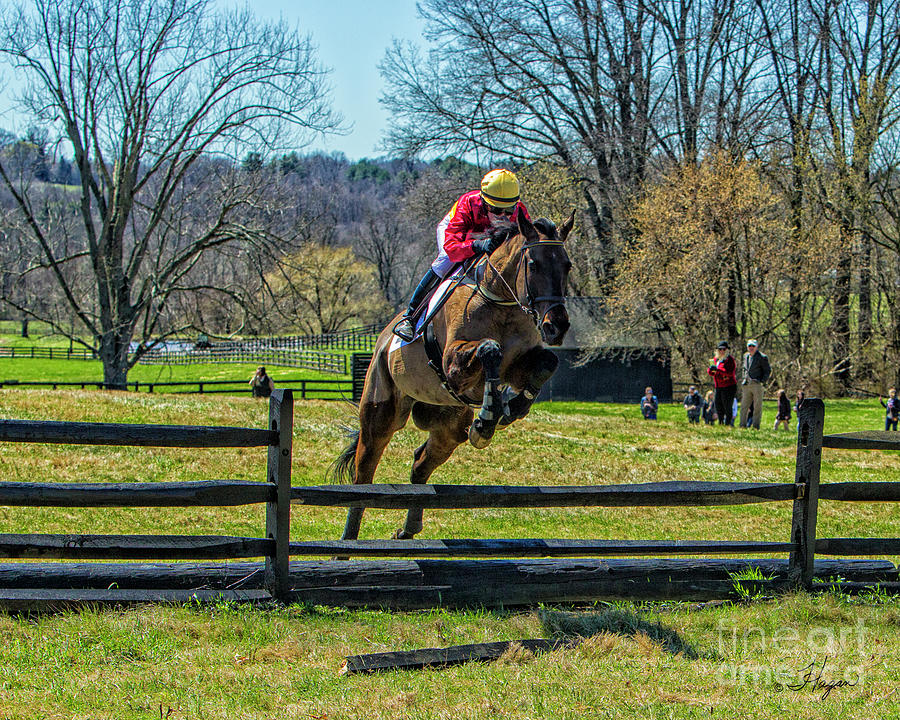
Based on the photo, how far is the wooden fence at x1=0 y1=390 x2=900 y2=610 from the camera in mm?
5652

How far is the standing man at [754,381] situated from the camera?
20.6 m

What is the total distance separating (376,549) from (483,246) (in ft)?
8.88

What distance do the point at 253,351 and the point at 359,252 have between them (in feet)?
160

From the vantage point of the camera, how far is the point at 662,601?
252 inches

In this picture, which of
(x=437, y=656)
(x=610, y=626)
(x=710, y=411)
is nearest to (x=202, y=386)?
(x=710, y=411)

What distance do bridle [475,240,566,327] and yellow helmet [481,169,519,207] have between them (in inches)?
20.9

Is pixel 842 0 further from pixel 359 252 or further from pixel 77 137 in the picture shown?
pixel 359 252

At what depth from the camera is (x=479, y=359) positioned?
7.05m

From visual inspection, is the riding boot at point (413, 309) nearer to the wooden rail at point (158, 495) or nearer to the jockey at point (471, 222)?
the jockey at point (471, 222)

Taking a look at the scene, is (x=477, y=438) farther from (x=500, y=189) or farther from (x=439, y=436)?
(x=500, y=189)

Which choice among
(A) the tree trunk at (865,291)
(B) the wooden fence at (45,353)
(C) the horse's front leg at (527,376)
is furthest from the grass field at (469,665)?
(B) the wooden fence at (45,353)

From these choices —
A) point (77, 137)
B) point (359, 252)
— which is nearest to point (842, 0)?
point (77, 137)

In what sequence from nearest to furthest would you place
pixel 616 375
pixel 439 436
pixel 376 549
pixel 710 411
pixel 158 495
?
pixel 158 495
pixel 376 549
pixel 439 436
pixel 710 411
pixel 616 375

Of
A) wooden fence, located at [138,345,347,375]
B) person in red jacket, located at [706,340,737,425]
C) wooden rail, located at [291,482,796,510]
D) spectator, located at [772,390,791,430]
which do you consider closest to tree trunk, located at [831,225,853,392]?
spectator, located at [772,390,791,430]
